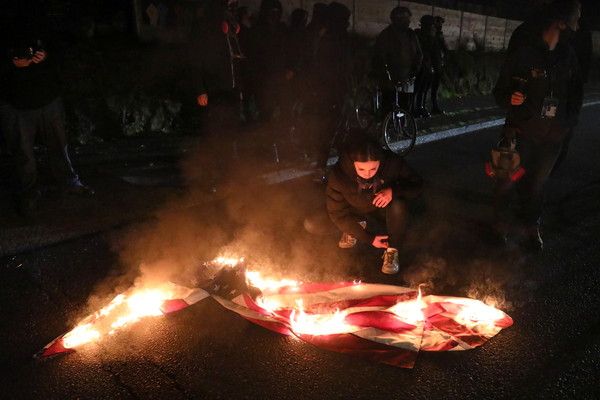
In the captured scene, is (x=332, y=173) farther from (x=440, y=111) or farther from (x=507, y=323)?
(x=440, y=111)

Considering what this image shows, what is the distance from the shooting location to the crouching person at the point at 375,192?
370 cm

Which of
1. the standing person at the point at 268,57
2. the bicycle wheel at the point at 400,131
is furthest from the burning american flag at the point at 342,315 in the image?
the bicycle wheel at the point at 400,131

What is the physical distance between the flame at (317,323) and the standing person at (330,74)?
3.33 meters

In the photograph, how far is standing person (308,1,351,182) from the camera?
6.41m

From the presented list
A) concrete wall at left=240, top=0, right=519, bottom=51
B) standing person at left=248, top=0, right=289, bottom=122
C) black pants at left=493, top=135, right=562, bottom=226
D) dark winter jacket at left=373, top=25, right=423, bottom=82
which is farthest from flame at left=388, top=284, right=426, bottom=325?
concrete wall at left=240, top=0, right=519, bottom=51

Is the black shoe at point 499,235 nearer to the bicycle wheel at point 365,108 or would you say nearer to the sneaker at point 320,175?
the sneaker at point 320,175

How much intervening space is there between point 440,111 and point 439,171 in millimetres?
5376

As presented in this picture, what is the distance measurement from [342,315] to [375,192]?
1120mm

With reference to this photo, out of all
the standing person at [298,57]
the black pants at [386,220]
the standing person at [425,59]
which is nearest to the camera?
the black pants at [386,220]

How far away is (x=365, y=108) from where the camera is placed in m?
8.70

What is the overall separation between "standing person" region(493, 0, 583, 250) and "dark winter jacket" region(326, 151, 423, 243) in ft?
3.77

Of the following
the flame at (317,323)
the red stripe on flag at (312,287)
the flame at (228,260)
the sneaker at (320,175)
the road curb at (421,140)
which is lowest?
the road curb at (421,140)

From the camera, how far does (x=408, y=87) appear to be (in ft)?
26.4

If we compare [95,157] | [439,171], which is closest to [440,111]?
[439,171]
